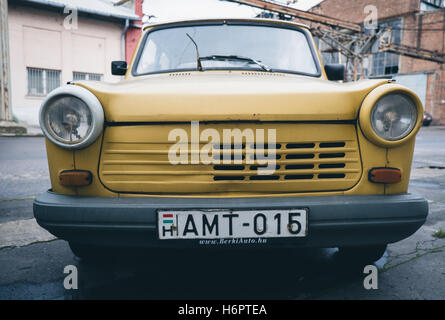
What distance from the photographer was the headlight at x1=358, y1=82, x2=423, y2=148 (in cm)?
185

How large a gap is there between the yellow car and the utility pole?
1152cm

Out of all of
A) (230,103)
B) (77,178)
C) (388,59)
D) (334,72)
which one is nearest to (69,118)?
(77,178)

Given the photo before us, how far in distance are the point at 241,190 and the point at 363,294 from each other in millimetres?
843

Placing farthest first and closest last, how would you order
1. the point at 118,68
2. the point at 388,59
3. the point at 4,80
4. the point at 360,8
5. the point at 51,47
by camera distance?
the point at 360,8 → the point at 388,59 → the point at 51,47 → the point at 4,80 → the point at 118,68

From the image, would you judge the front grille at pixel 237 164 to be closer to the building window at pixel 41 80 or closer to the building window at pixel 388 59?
the building window at pixel 41 80

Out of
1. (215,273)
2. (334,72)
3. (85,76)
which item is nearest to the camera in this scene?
(215,273)

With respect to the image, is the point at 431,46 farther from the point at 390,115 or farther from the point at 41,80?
the point at 390,115

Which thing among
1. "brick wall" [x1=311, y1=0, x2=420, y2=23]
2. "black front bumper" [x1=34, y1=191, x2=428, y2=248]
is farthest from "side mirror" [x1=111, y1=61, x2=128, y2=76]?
"brick wall" [x1=311, y1=0, x2=420, y2=23]

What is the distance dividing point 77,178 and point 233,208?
756 millimetres

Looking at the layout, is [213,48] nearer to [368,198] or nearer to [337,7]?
[368,198]

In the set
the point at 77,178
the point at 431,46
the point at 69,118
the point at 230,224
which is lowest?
the point at 230,224

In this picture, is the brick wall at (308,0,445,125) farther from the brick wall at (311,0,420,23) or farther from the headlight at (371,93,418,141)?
the headlight at (371,93,418,141)

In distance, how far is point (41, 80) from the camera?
1653 centimetres

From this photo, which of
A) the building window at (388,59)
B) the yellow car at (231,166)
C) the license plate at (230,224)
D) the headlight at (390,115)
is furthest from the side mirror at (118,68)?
the building window at (388,59)
